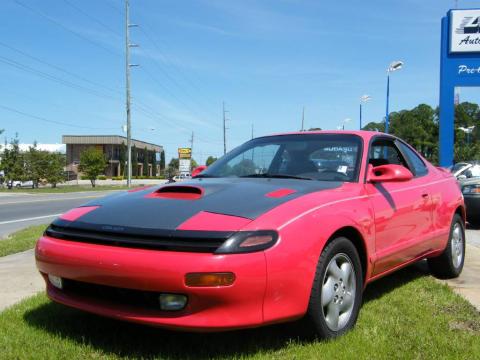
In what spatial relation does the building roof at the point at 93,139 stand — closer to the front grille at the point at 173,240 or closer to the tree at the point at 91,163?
the tree at the point at 91,163

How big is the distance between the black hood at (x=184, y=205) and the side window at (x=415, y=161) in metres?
1.48

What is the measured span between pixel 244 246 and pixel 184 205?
0.60 m

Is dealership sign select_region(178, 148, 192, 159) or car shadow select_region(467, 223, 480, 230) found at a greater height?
dealership sign select_region(178, 148, 192, 159)

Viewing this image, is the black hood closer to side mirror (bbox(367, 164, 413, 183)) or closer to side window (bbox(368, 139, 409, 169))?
side mirror (bbox(367, 164, 413, 183))

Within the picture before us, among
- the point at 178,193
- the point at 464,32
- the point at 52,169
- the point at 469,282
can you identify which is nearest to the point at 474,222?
the point at 469,282

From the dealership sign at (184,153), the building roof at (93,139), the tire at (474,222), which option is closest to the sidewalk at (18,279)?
the tire at (474,222)

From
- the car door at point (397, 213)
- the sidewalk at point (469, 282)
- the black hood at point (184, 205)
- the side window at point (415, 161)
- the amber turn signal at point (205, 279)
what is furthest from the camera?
the side window at point (415, 161)

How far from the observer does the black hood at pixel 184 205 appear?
119 inches

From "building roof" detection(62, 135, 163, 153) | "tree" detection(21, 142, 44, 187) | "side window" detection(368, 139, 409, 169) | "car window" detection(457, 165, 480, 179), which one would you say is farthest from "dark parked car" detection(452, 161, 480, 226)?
"building roof" detection(62, 135, 163, 153)

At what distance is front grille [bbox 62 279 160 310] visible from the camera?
2.91 meters

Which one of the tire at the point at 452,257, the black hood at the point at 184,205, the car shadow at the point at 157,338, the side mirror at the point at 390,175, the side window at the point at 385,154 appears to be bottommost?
the car shadow at the point at 157,338

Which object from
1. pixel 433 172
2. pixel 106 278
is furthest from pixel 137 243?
pixel 433 172

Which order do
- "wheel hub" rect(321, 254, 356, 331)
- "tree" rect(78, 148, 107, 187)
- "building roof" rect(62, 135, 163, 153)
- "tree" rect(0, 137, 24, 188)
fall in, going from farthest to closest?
"building roof" rect(62, 135, 163, 153) → "tree" rect(78, 148, 107, 187) → "tree" rect(0, 137, 24, 188) → "wheel hub" rect(321, 254, 356, 331)

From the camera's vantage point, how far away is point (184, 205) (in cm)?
323
